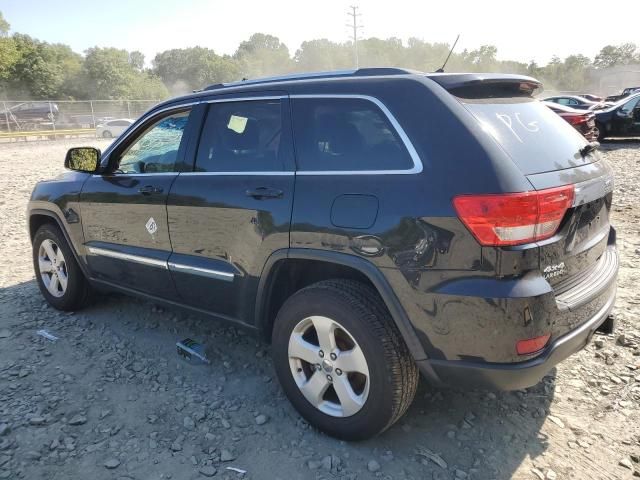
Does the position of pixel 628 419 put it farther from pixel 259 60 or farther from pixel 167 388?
pixel 259 60

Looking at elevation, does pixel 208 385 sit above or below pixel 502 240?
below

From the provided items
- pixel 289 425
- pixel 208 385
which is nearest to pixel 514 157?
pixel 289 425

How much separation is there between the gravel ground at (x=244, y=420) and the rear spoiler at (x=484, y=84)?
1769 mm

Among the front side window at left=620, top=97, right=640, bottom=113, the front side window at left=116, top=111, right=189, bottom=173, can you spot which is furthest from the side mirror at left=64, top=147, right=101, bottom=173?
the front side window at left=620, top=97, right=640, bottom=113

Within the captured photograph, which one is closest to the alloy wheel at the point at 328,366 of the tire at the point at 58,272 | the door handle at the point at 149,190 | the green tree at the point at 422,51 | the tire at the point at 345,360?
the tire at the point at 345,360

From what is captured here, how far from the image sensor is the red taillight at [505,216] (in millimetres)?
2133

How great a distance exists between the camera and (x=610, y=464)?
99.0 inches

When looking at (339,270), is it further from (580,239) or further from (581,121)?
(581,121)

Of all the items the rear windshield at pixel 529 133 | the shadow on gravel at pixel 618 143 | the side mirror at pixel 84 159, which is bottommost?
the shadow on gravel at pixel 618 143

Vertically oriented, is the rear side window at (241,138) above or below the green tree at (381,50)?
below

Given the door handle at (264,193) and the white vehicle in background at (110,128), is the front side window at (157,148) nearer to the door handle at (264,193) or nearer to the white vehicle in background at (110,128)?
the door handle at (264,193)

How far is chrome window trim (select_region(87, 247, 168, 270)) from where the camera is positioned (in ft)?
11.7

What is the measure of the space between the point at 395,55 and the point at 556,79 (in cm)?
2440

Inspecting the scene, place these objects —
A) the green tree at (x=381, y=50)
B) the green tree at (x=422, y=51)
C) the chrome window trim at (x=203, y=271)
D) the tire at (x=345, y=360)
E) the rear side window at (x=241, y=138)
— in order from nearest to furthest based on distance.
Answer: the tire at (x=345, y=360), the rear side window at (x=241, y=138), the chrome window trim at (x=203, y=271), the green tree at (x=422, y=51), the green tree at (x=381, y=50)
